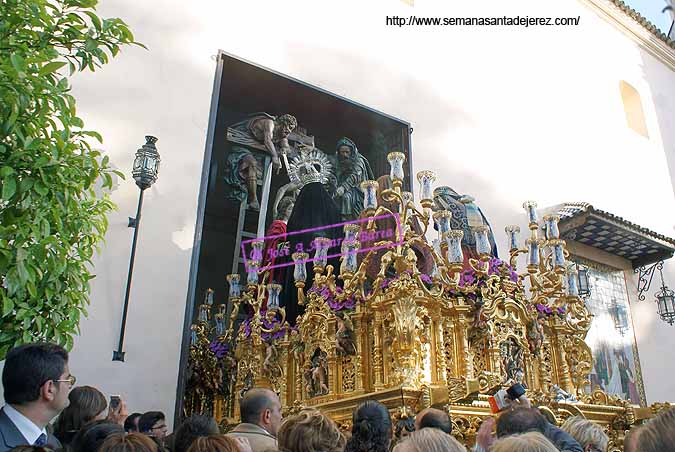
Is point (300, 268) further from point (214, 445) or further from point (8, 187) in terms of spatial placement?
point (214, 445)

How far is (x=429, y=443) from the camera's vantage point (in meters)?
1.85

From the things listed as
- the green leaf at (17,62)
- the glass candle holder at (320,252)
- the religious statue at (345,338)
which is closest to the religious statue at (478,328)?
the religious statue at (345,338)

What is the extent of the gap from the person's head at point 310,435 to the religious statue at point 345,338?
2870 millimetres

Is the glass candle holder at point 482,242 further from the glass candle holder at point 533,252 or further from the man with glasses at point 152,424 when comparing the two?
the man with glasses at point 152,424

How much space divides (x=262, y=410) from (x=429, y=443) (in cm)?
151

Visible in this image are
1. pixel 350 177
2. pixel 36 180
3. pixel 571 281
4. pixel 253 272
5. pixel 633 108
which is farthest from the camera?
pixel 633 108

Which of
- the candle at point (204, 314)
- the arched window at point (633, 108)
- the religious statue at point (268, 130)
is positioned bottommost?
the candle at point (204, 314)

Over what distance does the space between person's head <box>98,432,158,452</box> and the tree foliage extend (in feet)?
4.80

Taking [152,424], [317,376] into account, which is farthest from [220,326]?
[152,424]

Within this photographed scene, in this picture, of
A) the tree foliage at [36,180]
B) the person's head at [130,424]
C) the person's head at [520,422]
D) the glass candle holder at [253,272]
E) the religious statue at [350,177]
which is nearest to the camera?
the person's head at [520,422]

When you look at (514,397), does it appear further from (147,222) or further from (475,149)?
(475,149)

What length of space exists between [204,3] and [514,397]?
7.17m

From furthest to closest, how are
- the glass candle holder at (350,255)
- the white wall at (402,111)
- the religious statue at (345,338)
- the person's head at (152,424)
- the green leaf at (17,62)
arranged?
1. the white wall at (402,111)
2. the glass candle holder at (350,255)
3. the religious statue at (345,338)
4. the person's head at (152,424)
5. the green leaf at (17,62)

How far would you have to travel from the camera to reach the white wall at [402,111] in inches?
271
